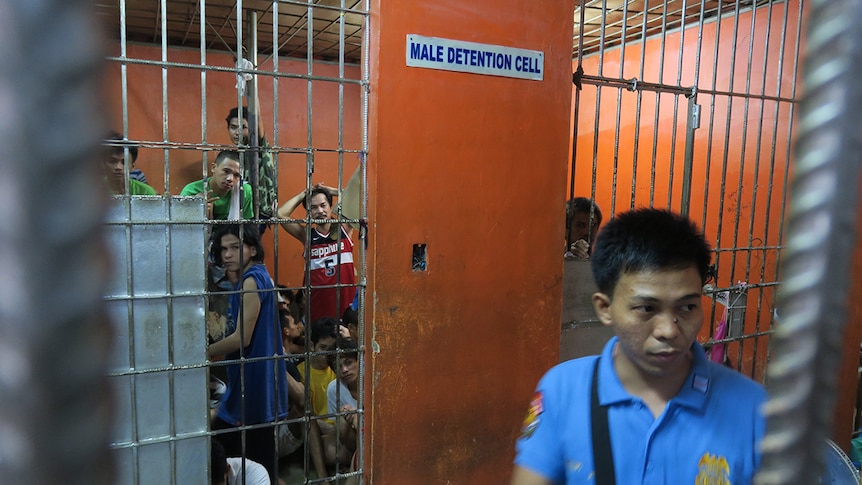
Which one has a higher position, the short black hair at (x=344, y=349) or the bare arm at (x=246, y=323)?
the bare arm at (x=246, y=323)

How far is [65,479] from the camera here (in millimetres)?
211

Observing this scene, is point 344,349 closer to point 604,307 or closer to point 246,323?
point 246,323

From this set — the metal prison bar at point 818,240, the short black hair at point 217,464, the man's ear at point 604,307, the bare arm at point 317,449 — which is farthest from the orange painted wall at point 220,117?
the metal prison bar at point 818,240

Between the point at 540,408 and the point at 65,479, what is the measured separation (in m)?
1.20

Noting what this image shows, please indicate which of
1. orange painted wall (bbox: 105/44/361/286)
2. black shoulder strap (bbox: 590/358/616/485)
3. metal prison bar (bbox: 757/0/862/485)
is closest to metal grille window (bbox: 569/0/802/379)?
black shoulder strap (bbox: 590/358/616/485)

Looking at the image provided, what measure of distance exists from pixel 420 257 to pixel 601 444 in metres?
1.55

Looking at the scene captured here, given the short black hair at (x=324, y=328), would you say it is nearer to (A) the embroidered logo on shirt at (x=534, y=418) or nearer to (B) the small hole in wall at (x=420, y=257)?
(B) the small hole in wall at (x=420, y=257)

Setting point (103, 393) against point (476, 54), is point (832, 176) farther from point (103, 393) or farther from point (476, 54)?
point (476, 54)

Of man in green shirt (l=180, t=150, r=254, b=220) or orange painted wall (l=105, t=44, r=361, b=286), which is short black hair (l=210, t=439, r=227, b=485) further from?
orange painted wall (l=105, t=44, r=361, b=286)

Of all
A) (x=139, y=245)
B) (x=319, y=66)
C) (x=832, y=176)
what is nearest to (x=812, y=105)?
(x=832, y=176)

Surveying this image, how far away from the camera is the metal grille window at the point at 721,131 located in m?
3.42

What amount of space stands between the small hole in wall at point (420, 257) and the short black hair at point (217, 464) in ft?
3.86

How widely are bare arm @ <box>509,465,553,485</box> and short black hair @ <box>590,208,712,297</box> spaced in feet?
1.60

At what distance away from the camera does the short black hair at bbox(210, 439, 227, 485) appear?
2.48 metres
